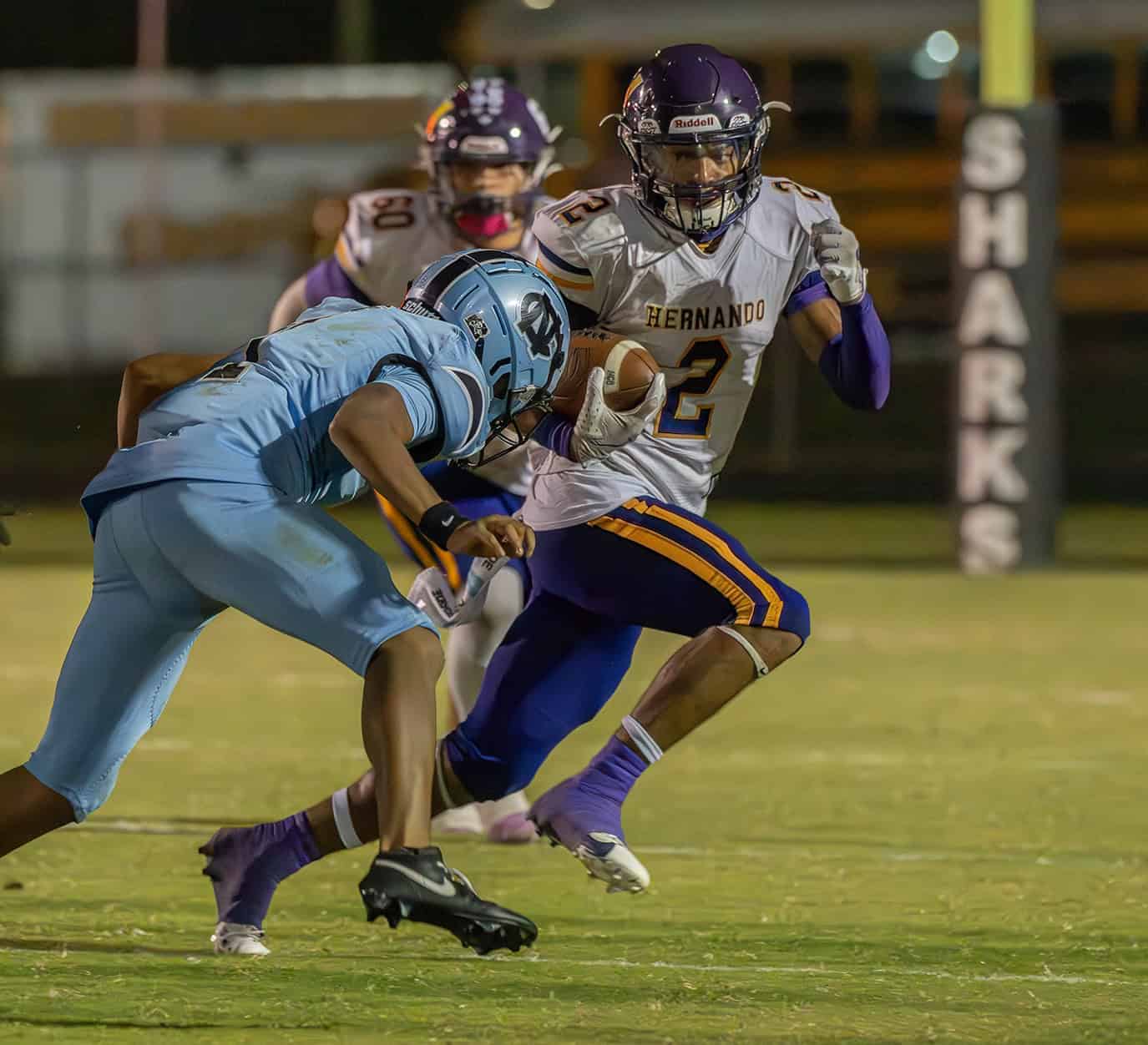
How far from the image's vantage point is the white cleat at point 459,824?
5848 millimetres

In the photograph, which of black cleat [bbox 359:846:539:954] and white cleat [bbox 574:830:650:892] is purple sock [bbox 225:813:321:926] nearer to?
white cleat [bbox 574:830:650:892]

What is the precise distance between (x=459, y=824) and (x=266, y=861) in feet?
4.75

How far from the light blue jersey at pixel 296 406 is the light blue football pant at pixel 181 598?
0.04 m

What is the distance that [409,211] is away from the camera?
6387 mm

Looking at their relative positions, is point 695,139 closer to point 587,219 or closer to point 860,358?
point 587,219

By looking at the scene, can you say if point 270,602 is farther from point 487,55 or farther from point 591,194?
point 487,55

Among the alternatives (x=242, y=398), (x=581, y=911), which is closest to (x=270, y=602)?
(x=242, y=398)

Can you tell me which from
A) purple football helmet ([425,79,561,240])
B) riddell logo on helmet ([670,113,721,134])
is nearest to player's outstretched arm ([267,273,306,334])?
purple football helmet ([425,79,561,240])

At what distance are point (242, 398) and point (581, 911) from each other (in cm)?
Answer: 144

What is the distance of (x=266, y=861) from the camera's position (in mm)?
4461

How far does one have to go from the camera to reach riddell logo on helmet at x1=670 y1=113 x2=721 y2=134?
471 centimetres

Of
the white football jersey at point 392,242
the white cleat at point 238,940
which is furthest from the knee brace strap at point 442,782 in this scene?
the white football jersey at point 392,242

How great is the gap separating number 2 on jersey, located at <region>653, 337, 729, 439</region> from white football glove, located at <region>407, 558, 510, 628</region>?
59 centimetres

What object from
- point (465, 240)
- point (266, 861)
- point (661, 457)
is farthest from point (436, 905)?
point (465, 240)
